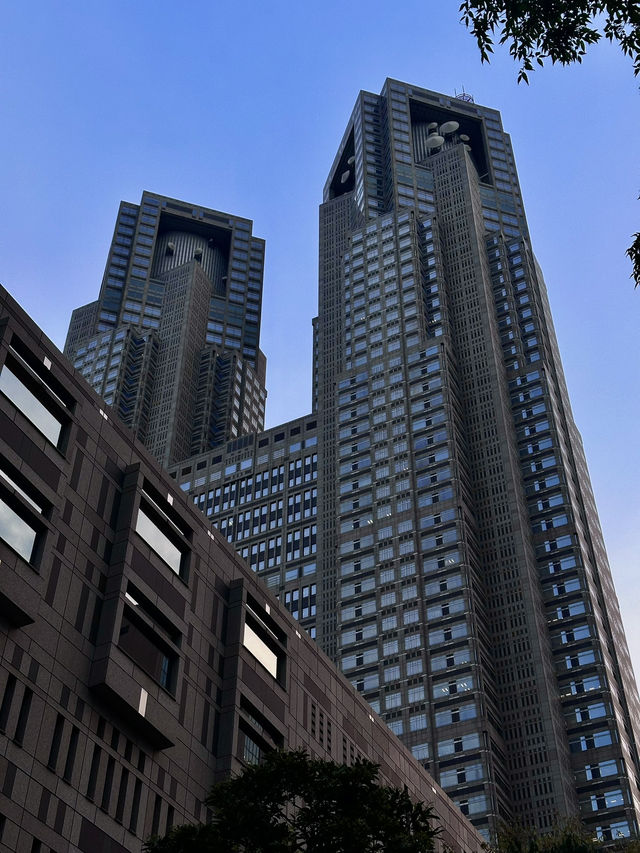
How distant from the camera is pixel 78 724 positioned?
1978 inches

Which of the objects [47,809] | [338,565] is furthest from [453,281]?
[47,809]

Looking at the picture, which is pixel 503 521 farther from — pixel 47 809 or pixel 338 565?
pixel 47 809

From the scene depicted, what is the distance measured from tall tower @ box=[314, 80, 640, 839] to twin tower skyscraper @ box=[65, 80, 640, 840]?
28 cm

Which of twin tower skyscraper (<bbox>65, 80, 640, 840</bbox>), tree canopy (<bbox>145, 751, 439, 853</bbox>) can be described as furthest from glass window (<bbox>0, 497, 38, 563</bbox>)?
twin tower skyscraper (<bbox>65, 80, 640, 840</bbox>)

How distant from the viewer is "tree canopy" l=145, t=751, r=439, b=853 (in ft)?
115

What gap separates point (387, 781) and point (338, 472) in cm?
9593

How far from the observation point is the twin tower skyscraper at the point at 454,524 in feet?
432

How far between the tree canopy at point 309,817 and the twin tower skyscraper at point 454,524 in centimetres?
9183

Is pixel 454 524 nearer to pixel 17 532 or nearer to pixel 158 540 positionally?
pixel 158 540

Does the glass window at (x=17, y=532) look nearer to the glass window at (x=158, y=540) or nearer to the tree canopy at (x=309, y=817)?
the glass window at (x=158, y=540)

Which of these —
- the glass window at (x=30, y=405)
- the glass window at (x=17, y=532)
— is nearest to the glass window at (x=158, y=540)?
the glass window at (x=30, y=405)

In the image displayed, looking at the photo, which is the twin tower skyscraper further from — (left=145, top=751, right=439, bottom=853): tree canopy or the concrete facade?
(left=145, top=751, right=439, bottom=853): tree canopy

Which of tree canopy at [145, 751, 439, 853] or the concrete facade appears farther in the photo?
the concrete facade

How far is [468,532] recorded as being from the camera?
15088 centimetres
